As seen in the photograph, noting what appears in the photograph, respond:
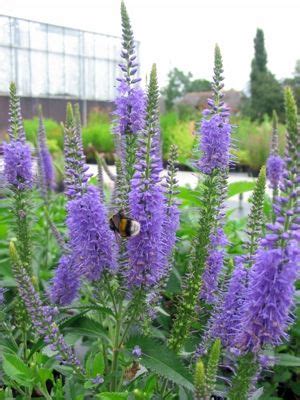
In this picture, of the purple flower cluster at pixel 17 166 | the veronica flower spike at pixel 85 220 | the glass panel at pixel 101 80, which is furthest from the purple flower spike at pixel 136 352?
the glass panel at pixel 101 80

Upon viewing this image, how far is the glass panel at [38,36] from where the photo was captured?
3105cm

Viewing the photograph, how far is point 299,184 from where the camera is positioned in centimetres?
134

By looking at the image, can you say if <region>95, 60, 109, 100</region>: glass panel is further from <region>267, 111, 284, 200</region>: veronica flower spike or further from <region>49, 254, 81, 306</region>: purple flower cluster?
<region>49, 254, 81, 306</region>: purple flower cluster

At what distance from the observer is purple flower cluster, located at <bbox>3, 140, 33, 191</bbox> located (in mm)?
2383

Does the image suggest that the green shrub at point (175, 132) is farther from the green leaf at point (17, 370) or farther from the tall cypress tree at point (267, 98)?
the green leaf at point (17, 370)

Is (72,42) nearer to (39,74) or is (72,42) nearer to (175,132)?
(39,74)

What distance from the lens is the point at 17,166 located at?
2395 millimetres

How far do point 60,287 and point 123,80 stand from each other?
3.09ft

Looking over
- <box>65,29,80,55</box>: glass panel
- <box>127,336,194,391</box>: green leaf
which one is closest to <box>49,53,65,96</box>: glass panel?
<box>65,29,80,55</box>: glass panel

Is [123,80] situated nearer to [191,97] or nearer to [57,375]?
[57,375]

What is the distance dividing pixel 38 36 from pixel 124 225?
3198 cm

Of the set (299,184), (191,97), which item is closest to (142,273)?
(299,184)

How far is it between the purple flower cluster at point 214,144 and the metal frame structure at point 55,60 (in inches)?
1142

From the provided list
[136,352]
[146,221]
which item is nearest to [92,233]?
[146,221]
